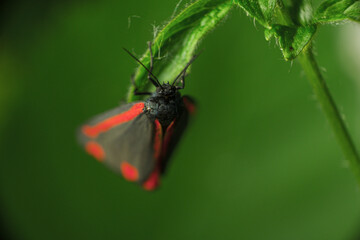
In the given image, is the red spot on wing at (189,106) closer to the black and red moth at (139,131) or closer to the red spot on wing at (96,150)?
the black and red moth at (139,131)

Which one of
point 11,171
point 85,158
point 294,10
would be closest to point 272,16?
point 294,10

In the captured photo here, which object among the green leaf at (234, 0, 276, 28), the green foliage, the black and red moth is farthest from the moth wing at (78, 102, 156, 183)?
the green leaf at (234, 0, 276, 28)

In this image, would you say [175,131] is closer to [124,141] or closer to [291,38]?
[124,141]

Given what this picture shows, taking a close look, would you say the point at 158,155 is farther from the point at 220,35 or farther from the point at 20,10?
the point at 20,10

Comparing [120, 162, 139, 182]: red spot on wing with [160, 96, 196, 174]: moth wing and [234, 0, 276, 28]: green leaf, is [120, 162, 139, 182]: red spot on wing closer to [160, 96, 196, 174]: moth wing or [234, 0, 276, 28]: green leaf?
[160, 96, 196, 174]: moth wing

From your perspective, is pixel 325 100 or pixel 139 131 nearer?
pixel 325 100

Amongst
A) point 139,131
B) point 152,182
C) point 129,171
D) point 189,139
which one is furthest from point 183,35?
point 189,139
